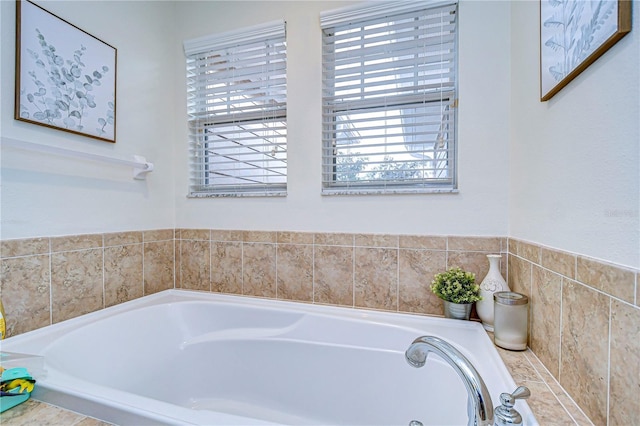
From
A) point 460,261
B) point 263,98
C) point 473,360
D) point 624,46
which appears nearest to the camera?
point 624,46

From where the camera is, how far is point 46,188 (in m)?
1.29

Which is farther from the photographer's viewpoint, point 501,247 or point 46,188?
point 501,247

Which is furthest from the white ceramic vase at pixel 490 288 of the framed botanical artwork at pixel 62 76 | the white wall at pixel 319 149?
the framed botanical artwork at pixel 62 76

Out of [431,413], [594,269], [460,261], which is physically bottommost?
[431,413]

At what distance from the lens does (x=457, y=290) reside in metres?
1.35

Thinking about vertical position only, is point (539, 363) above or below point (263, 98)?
below

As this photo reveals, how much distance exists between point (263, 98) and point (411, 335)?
1565mm

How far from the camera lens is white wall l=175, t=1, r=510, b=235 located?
1408mm

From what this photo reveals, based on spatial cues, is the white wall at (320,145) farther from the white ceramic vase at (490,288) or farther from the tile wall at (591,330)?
the tile wall at (591,330)

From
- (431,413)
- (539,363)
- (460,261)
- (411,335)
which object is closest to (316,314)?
(411,335)

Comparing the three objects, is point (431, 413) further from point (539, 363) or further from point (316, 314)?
point (316, 314)

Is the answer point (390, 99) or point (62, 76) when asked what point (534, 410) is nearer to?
point (390, 99)

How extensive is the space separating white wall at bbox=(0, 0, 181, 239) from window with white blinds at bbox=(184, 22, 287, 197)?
0.19 meters

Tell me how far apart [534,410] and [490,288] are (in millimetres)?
621
